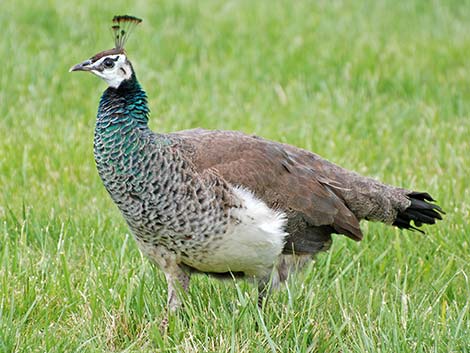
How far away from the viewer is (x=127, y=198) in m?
4.38

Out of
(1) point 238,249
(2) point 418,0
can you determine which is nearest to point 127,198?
(1) point 238,249

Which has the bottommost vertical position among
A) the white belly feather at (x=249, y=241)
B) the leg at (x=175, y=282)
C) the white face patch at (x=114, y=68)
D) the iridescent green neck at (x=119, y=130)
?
the leg at (x=175, y=282)

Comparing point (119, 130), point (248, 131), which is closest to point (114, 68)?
point (119, 130)

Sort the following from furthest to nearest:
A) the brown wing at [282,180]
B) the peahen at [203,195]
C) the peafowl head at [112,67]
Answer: the brown wing at [282,180] → the peafowl head at [112,67] → the peahen at [203,195]

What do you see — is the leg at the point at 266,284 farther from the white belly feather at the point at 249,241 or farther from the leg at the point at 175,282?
the leg at the point at 175,282

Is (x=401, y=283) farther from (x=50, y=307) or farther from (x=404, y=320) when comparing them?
(x=50, y=307)

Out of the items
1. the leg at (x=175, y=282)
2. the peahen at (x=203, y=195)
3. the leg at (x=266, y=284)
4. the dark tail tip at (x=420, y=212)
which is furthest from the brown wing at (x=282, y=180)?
the leg at (x=175, y=282)

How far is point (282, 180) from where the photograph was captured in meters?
4.80

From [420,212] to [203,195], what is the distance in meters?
1.48

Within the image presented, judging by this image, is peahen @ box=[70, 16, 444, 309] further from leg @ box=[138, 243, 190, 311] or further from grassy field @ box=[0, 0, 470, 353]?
grassy field @ box=[0, 0, 470, 353]

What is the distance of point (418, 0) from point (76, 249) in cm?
660

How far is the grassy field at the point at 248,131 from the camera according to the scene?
Answer: 13.8 feet

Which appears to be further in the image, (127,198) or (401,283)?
(401,283)

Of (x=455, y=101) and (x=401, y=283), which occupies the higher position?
(x=455, y=101)
